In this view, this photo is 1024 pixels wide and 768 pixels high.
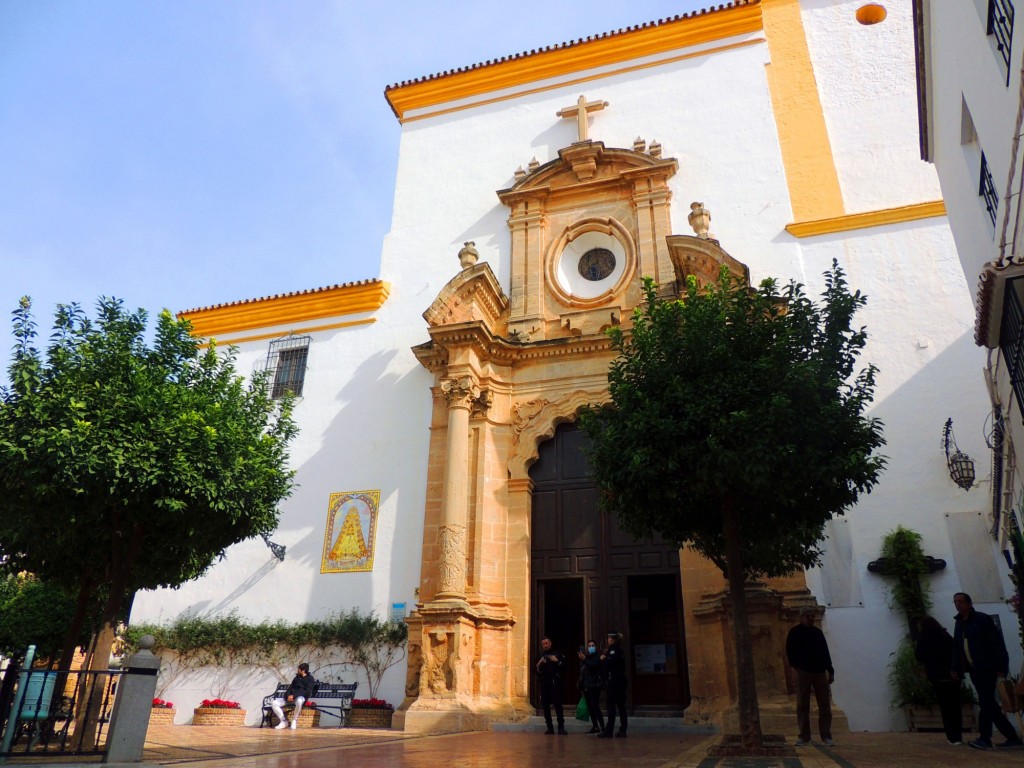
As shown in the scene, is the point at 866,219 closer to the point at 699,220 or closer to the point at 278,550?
the point at 699,220

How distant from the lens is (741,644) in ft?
22.6

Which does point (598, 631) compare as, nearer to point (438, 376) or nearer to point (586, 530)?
point (586, 530)

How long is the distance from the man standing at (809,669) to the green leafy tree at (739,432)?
576 mm

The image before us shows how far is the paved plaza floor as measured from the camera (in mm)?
5486

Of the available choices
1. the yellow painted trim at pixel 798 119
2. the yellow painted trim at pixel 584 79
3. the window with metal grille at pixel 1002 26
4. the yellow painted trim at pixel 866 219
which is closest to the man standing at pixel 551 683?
the window with metal grille at pixel 1002 26

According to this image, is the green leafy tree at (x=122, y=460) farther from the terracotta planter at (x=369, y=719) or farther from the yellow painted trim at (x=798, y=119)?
the yellow painted trim at (x=798, y=119)

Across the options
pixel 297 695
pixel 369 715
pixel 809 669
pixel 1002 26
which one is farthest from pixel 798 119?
pixel 297 695

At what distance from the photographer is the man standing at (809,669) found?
7.71m

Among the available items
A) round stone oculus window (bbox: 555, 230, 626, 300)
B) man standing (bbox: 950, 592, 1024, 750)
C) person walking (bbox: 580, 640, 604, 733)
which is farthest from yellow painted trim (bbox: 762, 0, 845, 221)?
person walking (bbox: 580, 640, 604, 733)

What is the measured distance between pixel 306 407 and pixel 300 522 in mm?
2396

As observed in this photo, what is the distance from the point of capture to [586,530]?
40.2ft

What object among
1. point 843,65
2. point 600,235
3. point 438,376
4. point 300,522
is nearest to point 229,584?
point 300,522

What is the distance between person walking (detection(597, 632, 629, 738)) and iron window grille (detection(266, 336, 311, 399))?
29.1 feet

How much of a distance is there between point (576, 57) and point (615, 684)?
13057mm
